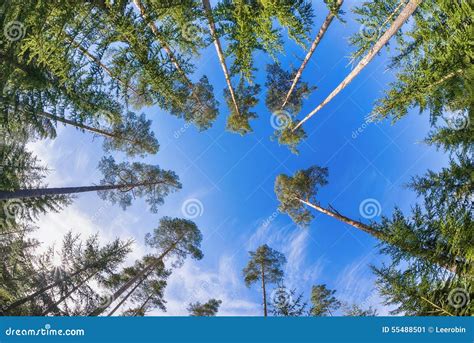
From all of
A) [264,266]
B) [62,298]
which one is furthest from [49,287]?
[264,266]

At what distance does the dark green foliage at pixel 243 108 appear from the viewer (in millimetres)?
14777

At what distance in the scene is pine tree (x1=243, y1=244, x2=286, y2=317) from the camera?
714 inches

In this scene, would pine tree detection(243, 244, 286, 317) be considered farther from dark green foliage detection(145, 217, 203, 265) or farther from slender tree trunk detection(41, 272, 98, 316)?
slender tree trunk detection(41, 272, 98, 316)

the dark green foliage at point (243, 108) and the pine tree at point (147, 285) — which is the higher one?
the dark green foliage at point (243, 108)

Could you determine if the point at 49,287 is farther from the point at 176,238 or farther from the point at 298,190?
the point at 298,190

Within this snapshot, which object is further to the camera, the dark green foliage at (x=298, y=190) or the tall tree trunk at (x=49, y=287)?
the dark green foliage at (x=298, y=190)

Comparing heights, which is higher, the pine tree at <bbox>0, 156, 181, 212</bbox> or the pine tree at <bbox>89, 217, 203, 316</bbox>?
the pine tree at <bbox>0, 156, 181, 212</bbox>

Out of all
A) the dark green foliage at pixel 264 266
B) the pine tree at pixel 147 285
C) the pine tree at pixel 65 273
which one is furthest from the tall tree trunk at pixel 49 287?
the dark green foliage at pixel 264 266

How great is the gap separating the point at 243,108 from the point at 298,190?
20.3ft

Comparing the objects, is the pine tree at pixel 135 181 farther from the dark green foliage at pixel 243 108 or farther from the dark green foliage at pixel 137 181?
the dark green foliage at pixel 243 108

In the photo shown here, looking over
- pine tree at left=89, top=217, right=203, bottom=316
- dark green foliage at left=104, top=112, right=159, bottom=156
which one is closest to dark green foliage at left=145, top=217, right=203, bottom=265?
pine tree at left=89, top=217, right=203, bottom=316

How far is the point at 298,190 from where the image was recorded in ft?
56.1

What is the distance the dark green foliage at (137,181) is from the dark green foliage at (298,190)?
24.2 feet

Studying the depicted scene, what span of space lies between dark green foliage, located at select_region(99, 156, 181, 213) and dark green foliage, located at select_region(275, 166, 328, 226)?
7.39 m
